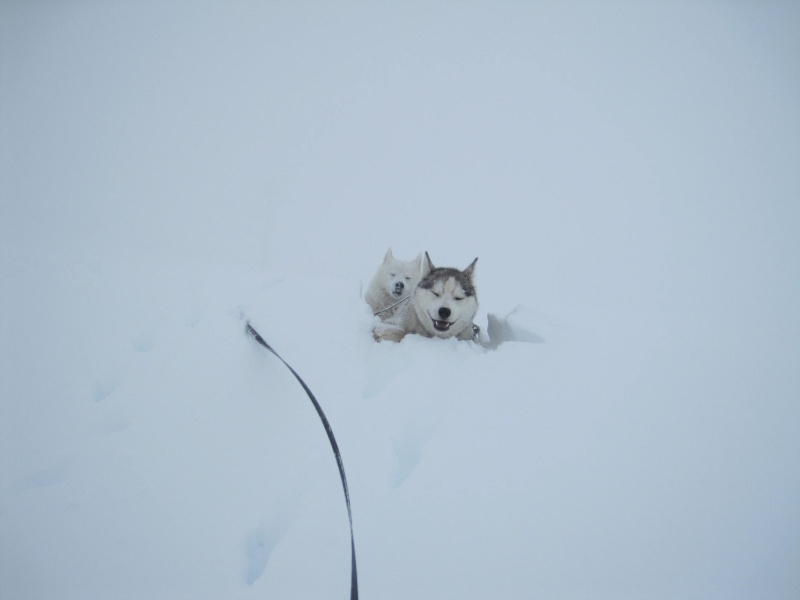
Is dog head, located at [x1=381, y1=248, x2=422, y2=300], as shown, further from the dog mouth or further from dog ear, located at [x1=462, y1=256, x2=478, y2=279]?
the dog mouth

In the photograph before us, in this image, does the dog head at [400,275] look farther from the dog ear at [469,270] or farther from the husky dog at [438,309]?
the dog ear at [469,270]

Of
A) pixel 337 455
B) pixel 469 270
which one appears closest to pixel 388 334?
pixel 469 270

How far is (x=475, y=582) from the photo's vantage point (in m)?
1.46

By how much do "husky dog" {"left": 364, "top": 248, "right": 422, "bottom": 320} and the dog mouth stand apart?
137 centimetres

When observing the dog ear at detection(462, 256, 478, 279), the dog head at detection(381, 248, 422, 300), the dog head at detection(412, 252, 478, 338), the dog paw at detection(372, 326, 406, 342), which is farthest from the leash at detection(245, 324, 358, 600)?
the dog head at detection(381, 248, 422, 300)

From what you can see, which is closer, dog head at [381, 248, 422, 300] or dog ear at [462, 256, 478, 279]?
dog ear at [462, 256, 478, 279]

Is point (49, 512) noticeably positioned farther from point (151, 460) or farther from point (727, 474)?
point (727, 474)

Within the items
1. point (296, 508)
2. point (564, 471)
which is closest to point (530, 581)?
point (564, 471)

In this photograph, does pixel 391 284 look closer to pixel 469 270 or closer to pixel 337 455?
pixel 469 270

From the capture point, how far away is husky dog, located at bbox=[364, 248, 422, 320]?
16.5ft

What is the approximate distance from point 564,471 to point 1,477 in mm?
2972

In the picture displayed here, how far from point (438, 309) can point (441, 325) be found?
0.18 m

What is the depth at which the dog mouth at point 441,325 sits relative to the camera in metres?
3.45

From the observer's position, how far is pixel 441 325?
3.47 metres
